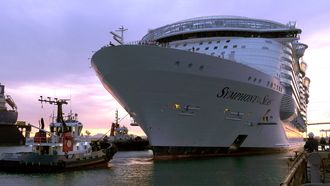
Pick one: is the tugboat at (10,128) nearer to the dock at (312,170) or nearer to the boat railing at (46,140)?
the boat railing at (46,140)

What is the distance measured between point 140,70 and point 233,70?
6.04 meters

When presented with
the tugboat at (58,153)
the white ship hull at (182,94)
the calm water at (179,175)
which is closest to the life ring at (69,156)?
the tugboat at (58,153)

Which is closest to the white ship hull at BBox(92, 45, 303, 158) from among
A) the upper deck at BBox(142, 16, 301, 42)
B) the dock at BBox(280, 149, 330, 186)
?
the upper deck at BBox(142, 16, 301, 42)

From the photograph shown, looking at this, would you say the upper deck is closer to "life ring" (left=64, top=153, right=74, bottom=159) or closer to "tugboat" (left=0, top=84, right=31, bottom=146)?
"life ring" (left=64, top=153, right=74, bottom=159)

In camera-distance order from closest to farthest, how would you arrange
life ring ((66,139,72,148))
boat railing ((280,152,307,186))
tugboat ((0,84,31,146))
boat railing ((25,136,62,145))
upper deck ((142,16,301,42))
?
boat railing ((280,152,307,186)) < boat railing ((25,136,62,145)) < life ring ((66,139,72,148)) < upper deck ((142,16,301,42)) < tugboat ((0,84,31,146))

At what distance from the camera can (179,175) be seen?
67.6 ft

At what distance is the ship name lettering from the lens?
26391mm

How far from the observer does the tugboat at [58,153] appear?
80.3ft

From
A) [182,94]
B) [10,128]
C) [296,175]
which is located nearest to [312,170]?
[296,175]

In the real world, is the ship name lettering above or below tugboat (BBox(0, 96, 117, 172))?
above

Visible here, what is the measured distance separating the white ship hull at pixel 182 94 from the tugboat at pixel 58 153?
162 inches

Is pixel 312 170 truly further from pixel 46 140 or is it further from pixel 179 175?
pixel 46 140

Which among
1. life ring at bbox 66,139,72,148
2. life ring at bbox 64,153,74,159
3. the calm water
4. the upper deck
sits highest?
the upper deck

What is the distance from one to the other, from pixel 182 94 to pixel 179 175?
6.20m
